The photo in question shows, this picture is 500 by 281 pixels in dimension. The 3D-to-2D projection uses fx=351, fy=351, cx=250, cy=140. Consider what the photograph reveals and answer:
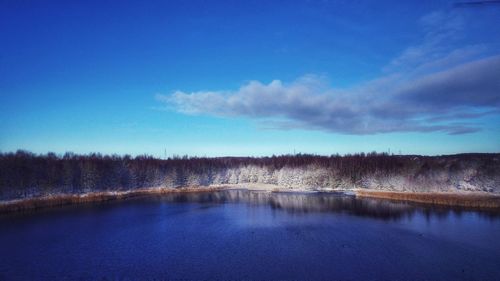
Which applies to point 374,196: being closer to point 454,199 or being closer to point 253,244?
point 454,199

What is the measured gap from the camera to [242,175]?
108188 millimetres

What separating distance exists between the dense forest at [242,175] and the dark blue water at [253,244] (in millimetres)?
17597

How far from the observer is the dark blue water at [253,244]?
894 inches

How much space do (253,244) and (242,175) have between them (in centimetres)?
7802

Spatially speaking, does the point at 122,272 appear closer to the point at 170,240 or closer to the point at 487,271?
the point at 170,240

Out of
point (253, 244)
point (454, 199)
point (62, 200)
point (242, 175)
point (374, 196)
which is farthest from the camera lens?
point (242, 175)

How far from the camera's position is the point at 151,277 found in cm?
2184

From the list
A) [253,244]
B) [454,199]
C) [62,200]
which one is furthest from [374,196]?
[62,200]

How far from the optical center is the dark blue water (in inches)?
894

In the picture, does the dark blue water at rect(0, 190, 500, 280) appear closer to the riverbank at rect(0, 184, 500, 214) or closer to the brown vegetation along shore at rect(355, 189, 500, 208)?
the riverbank at rect(0, 184, 500, 214)

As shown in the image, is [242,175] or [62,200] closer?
[62,200]

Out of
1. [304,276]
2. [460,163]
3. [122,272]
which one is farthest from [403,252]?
[460,163]

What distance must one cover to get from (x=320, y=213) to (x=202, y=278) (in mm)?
28973

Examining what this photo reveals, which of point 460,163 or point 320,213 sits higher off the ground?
point 460,163
